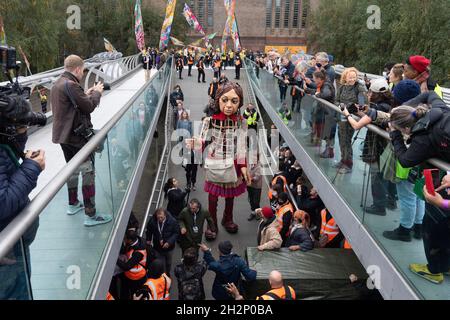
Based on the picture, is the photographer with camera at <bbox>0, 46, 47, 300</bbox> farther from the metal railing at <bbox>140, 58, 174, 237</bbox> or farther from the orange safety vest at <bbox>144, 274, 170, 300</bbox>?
the metal railing at <bbox>140, 58, 174, 237</bbox>

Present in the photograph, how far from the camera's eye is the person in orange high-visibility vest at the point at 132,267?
541cm

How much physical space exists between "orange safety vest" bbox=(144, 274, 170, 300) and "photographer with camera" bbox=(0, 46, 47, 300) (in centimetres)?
271

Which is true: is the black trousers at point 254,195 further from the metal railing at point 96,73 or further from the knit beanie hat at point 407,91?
the knit beanie hat at point 407,91

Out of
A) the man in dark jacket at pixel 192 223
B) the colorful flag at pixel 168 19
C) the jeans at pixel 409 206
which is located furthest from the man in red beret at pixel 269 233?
the colorful flag at pixel 168 19

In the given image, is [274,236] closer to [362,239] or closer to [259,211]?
[259,211]

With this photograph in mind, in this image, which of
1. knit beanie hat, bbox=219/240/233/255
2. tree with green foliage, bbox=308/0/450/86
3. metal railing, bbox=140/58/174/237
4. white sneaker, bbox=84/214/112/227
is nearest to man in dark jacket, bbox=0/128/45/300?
white sneaker, bbox=84/214/112/227

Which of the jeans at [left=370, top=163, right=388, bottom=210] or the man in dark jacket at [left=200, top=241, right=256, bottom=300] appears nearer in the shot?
the jeans at [left=370, top=163, right=388, bottom=210]

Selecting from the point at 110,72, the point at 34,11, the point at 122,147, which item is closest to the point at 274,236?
the point at 122,147

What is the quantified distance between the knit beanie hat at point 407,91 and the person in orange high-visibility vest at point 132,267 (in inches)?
142

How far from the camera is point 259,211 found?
24.0 feet

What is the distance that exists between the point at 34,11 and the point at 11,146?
23068 millimetres

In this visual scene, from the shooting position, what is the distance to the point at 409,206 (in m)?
3.78

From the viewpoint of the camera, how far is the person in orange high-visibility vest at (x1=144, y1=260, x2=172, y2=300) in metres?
5.13

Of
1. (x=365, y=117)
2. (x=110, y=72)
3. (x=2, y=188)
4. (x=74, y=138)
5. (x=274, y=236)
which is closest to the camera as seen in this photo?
(x=2, y=188)
